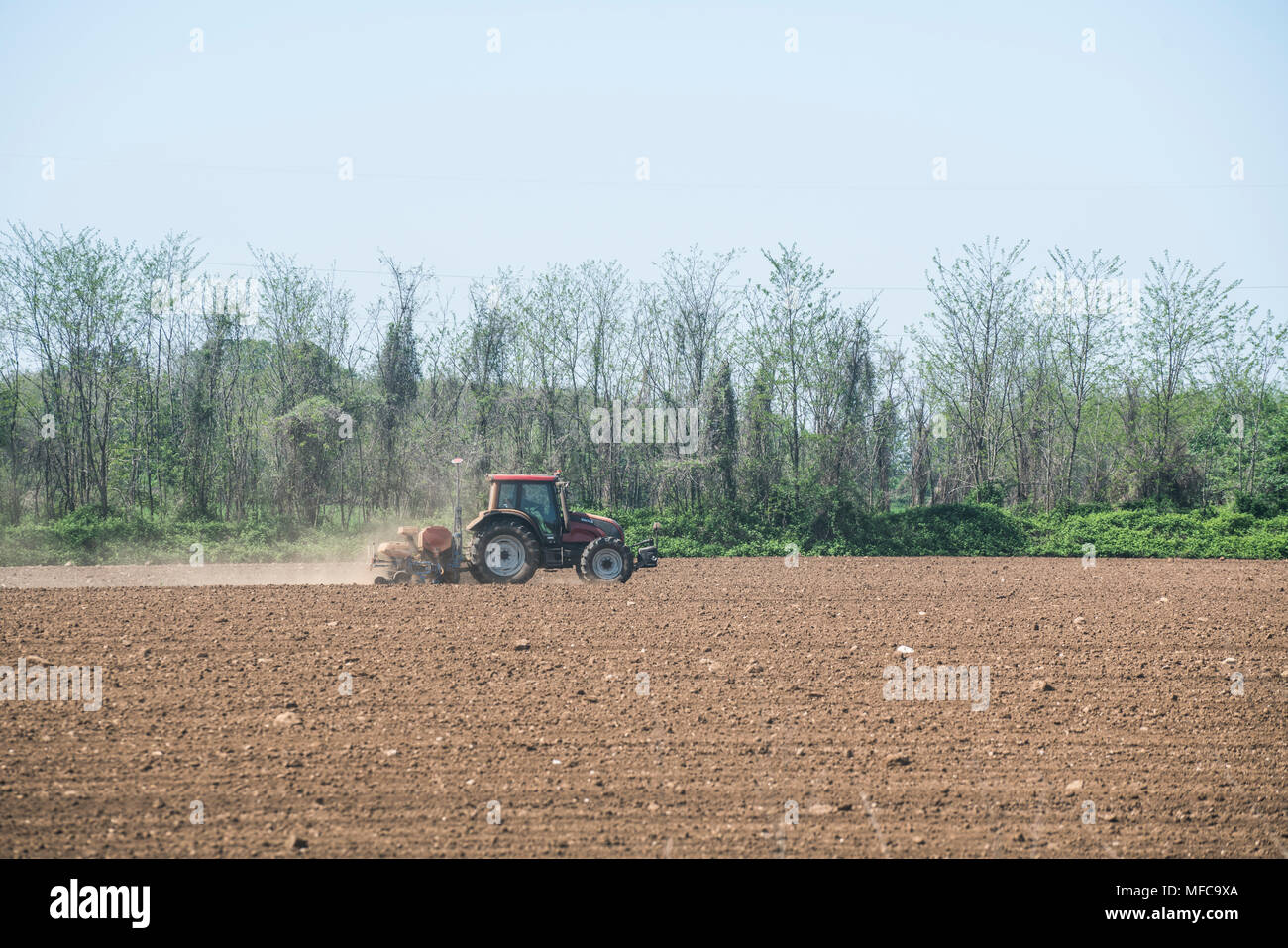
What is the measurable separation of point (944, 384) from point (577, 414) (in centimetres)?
1417

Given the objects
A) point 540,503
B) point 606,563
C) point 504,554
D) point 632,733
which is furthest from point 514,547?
point 632,733

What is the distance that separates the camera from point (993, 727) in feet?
25.0

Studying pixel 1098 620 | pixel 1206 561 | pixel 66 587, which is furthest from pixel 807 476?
pixel 66 587

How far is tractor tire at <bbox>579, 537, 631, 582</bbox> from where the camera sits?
15.8 metres

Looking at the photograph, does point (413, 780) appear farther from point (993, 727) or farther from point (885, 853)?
point (993, 727)

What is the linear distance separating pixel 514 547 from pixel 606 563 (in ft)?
5.38

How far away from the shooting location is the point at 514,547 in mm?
15656

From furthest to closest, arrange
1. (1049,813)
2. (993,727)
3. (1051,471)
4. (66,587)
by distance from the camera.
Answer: (1051,471), (66,587), (993,727), (1049,813)
